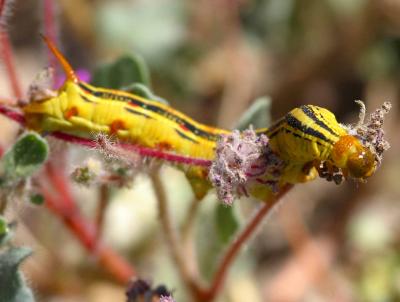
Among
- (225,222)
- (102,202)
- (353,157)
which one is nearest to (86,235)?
(102,202)

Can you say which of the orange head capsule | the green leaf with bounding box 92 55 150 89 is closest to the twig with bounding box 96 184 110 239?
the green leaf with bounding box 92 55 150 89

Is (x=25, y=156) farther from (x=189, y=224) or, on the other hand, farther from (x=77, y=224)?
(x=189, y=224)

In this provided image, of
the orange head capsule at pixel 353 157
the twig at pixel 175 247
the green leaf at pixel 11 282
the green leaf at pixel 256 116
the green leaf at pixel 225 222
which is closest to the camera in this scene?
the orange head capsule at pixel 353 157

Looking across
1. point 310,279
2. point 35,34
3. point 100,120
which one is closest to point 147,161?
point 100,120

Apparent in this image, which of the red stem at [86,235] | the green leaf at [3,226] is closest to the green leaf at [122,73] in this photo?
the red stem at [86,235]

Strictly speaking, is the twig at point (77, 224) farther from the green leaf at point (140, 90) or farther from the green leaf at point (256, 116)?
the green leaf at point (256, 116)
